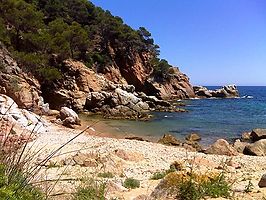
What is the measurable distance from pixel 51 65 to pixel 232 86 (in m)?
58.7

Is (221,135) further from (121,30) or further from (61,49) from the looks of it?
(121,30)

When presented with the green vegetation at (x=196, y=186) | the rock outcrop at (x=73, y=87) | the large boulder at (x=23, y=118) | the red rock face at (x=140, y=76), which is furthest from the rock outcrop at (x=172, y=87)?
the green vegetation at (x=196, y=186)

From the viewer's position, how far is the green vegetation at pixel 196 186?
638 cm

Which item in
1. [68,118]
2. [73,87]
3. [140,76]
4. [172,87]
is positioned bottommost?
[68,118]

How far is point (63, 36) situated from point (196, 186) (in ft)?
143

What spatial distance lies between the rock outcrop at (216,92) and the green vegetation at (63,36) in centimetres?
1676

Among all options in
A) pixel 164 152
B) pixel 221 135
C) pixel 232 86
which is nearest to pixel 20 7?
pixel 221 135

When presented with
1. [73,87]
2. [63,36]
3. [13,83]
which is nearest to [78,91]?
[73,87]

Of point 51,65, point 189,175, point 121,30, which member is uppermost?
point 121,30

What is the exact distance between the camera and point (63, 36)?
4819 cm

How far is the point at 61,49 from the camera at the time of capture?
4697cm

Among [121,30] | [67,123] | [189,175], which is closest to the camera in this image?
[189,175]

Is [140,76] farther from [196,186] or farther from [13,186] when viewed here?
[13,186]

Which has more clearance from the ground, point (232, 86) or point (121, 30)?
point (121, 30)
